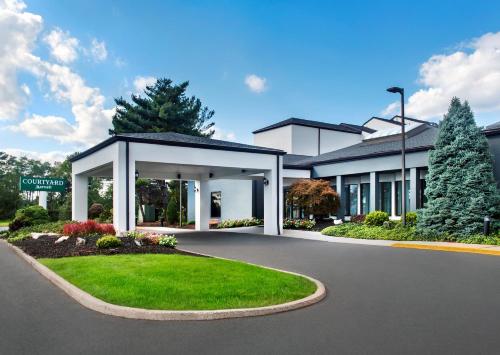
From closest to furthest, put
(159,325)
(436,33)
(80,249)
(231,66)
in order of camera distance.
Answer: (159,325)
(80,249)
(436,33)
(231,66)

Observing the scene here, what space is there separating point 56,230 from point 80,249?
6.91m

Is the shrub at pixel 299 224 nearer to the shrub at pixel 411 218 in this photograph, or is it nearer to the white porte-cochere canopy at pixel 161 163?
the white porte-cochere canopy at pixel 161 163

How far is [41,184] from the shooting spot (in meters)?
25.5

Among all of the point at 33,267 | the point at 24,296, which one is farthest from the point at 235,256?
the point at 24,296

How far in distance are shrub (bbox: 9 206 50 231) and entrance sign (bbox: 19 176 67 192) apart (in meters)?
2.66

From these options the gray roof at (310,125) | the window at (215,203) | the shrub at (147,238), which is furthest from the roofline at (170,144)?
the gray roof at (310,125)

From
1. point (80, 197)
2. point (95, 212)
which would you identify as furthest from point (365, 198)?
point (95, 212)

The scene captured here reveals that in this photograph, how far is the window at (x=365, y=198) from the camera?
26.3m

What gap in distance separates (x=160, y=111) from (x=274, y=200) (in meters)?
23.5

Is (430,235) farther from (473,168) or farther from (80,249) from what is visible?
(80,249)

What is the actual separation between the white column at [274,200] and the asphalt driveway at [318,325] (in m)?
12.9

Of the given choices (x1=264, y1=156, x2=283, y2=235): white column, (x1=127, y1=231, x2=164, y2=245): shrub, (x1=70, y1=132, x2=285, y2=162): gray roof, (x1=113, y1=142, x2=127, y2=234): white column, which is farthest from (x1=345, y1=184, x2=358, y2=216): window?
(x1=127, y1=231, x2=164, y2=245): shrub

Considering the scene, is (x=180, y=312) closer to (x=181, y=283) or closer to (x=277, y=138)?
(x=181, y=283)

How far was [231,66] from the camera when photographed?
77.6 ft
